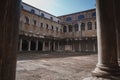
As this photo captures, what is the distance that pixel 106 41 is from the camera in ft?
9.60

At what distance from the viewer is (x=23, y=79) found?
3812mm

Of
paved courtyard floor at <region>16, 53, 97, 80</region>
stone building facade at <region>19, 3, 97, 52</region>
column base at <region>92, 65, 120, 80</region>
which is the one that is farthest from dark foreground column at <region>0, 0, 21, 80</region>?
stone building facade at <region>19, 3, 97, 52</region>

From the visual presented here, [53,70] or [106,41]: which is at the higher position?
[106,41]

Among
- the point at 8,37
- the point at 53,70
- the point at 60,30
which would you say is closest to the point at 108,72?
the point at 8,37

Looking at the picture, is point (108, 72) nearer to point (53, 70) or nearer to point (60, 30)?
point (53, 70)

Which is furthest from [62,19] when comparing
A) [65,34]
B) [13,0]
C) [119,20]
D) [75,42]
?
[13,0]

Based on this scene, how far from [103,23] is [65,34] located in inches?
1287

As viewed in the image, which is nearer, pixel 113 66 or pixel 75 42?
pixel 113 66

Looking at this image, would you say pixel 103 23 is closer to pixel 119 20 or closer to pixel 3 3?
pixel 119 20

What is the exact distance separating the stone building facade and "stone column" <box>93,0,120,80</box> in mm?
22428

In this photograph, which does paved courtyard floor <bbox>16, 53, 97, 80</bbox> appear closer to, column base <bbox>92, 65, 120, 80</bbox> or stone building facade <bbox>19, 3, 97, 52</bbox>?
column base <bbox>92, 65, 120, 80</bbox>

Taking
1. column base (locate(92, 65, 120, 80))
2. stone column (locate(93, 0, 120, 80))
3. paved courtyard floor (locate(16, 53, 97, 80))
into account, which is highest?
stone column (locate(93, 0, 120, 80))

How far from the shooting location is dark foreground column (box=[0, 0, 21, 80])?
1218 millimetres

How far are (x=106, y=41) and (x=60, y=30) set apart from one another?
33.3 meters
